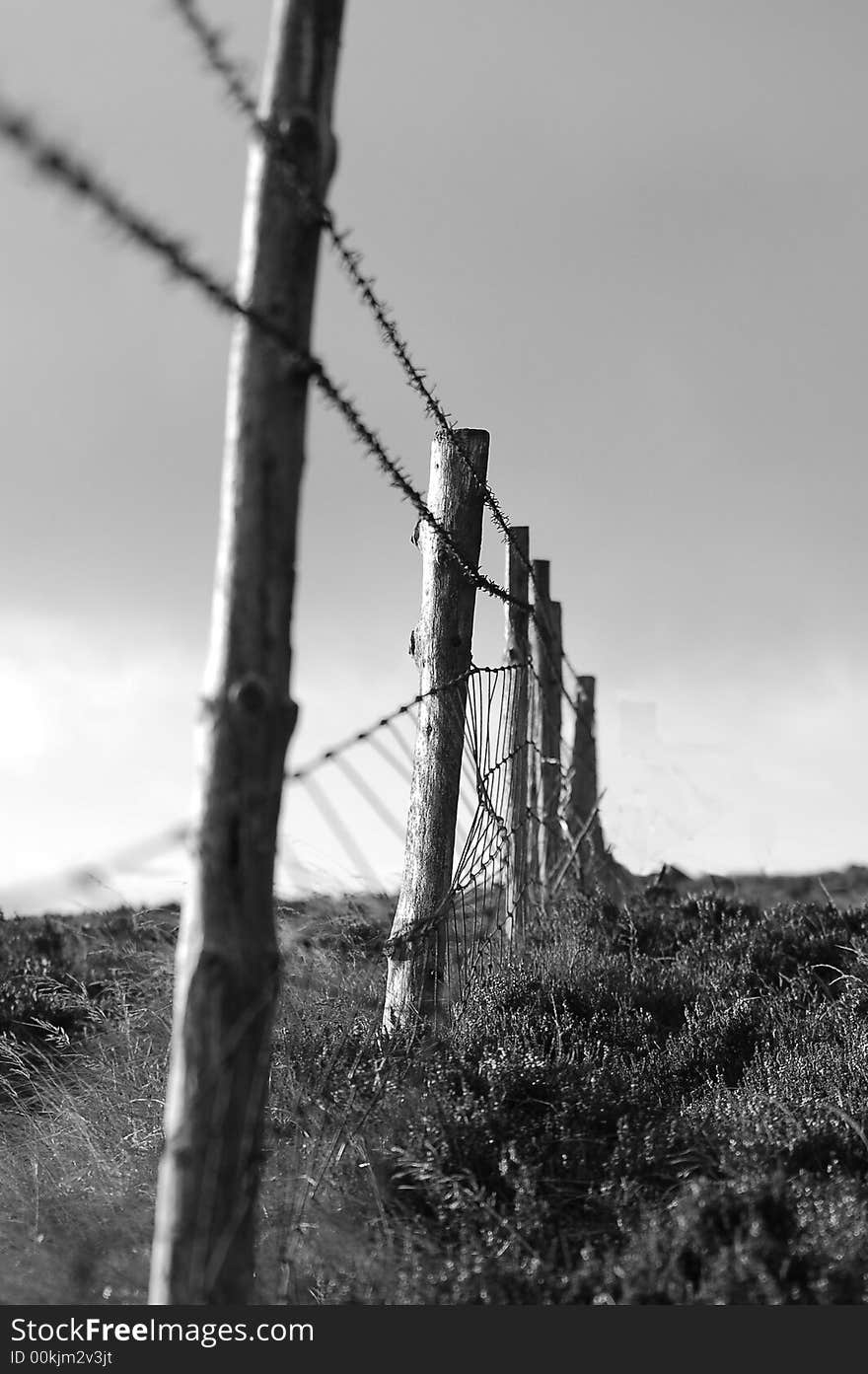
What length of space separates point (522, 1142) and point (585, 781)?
6.44m

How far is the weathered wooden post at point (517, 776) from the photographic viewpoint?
7152 millimetres

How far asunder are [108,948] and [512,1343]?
A: 240 inches

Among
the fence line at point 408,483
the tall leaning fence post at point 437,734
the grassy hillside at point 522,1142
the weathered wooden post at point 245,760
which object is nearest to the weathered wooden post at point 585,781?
the fence line at point 408,483

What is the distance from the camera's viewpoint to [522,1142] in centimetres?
383

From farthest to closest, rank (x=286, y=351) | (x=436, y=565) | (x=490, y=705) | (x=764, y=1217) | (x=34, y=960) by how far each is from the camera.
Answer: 1. (x=34, y=960)
2. (x=490, y=705)
3. (x=436, y=565)
4. (x=764, y=1217)
5. (x=286, y=351)

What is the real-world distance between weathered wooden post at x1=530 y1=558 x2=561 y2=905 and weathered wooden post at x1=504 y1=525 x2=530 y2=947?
0.83 meters

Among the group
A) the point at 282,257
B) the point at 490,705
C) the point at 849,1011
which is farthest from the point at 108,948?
the point at 282,257

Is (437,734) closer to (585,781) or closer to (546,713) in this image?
(546,713)

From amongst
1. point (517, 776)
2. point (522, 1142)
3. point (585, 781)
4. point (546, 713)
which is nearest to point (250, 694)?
point (522, 1142)

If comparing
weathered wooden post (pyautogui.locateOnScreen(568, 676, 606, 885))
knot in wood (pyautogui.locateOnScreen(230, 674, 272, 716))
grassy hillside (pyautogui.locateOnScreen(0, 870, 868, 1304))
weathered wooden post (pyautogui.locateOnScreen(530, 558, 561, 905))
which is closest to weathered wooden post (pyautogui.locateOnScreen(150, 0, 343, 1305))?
knot in wood (pyautogui.locateOnScreen(230, 674, 272, 716))

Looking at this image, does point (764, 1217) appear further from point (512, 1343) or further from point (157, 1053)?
point (157, 1053)

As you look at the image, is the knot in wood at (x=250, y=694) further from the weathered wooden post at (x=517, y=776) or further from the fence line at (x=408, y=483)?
the weathered wooden post at (x=517, y=776)

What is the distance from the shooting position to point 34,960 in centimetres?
799

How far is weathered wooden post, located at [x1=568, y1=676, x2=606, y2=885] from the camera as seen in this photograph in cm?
968
